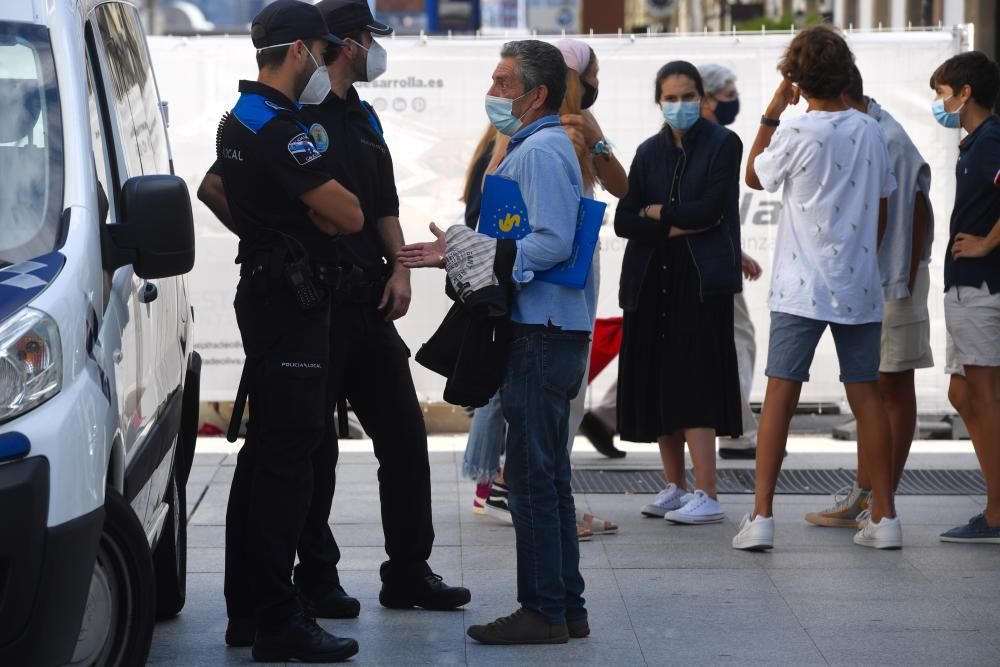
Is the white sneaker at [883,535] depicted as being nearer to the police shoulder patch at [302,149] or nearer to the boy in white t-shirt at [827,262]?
the boy in white t-shirt at [827,262]

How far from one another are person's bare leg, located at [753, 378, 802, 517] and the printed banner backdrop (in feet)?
10.2

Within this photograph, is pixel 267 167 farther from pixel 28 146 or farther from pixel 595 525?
pixel 595 525

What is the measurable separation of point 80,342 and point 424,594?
204 cm

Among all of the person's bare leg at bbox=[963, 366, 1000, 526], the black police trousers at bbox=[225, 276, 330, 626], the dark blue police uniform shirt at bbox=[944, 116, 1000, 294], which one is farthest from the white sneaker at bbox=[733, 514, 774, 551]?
the black police trousers at bbox=[225, 276, 330, 626]

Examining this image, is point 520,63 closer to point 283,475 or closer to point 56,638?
point 283,475

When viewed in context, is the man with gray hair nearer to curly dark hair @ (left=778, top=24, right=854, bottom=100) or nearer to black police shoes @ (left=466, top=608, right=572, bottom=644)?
black police shoes @ (left=466, top=608, right=572, bottom=644)

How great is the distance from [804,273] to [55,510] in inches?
142

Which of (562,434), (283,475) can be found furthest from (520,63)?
(283,475)

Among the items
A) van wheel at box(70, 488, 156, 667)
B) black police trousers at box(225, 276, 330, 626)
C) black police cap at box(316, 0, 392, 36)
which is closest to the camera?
van wheel at box(70, 488, 156, 667)

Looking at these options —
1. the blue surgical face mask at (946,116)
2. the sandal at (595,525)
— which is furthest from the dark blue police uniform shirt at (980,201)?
the sandal at (595,525)

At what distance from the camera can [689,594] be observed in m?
5.45

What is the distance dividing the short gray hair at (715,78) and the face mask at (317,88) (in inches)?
137

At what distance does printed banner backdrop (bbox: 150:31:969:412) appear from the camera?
9.10 m

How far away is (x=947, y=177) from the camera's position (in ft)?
30.5
